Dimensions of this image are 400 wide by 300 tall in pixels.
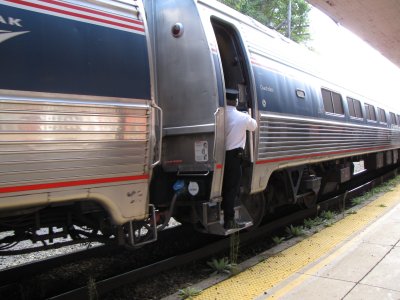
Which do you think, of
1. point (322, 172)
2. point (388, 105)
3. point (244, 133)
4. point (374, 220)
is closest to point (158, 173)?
point (244, 133)

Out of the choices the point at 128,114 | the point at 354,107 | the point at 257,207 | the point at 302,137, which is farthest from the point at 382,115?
the point at 128,114

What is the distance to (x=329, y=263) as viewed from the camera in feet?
15.7

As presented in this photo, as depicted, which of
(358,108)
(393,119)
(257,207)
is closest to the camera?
(257,207)

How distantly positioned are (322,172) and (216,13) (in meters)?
5.09

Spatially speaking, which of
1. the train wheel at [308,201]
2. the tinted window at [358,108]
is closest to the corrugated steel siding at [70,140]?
the train wheel at [308,201]

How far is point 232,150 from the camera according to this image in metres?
4.85

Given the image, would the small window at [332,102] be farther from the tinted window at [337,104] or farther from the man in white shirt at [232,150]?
the man in white shirt at [232,150]

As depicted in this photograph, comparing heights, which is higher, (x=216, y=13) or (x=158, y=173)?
(x=216, y=13)

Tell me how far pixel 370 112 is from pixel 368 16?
5.95 meters

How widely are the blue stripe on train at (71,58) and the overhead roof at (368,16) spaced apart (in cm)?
302

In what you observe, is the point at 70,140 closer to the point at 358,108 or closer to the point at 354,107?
the point at 354,107

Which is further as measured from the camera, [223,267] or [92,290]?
[223,267]

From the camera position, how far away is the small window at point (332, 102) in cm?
796

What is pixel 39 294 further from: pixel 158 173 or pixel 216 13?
pixel 216 13
